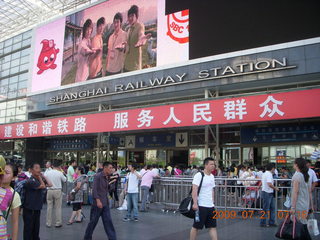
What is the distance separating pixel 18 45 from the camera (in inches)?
1256

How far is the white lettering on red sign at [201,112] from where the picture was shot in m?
15.2

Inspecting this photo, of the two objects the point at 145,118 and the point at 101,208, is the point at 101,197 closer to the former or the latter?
the point at 101,208

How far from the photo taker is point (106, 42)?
24.2m

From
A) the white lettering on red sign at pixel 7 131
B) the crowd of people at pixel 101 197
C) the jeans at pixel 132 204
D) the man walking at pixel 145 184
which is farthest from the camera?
the white lettering on red sign at pixel 7 131

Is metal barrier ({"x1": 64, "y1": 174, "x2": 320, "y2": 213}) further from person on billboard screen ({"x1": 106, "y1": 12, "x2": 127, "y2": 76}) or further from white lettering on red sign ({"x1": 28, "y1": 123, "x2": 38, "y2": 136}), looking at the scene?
white lettering on red sign ({"x1": 28, "y1": 123, "x2": 38, "y2": 136})

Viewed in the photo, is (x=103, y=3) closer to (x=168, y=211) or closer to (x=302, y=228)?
(x=168, y=211)

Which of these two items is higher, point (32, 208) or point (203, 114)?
point (203, 114)

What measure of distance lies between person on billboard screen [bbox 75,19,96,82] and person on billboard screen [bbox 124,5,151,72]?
3623 millimetres

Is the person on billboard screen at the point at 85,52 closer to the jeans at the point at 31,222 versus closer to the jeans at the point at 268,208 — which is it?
the jeans at the point at 268,208

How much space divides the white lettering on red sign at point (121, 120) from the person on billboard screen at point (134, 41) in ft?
16.0

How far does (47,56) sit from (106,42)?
22.5ft

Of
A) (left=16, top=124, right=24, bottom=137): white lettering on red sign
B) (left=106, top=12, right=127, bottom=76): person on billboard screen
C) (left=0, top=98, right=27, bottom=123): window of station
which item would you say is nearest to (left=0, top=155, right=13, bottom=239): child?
(left=106, top=12, right=127, bottom=76): person on billboard screen

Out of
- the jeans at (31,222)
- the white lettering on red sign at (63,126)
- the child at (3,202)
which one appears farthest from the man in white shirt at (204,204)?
the white lettering on red sign at (63,126)

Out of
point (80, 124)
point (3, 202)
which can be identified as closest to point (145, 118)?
point (80, 124)
